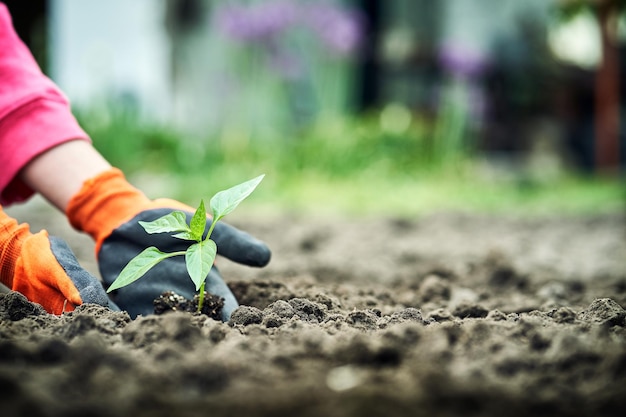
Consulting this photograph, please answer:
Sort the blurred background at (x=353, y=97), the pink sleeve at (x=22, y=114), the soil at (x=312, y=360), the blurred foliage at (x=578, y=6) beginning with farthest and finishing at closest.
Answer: the blurred foliage at (x=578, y=6), the blurred background at (x=353, y=97), the pink sleeve at (x=22, y=114), the soil at (x=312, y=360)

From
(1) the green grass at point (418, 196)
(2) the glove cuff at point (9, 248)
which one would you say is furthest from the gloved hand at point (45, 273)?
(1) the green grass at point (418, 196)

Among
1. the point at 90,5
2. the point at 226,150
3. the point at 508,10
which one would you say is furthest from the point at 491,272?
the point at 508,10

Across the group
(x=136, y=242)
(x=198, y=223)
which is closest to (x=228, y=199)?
(x=198, y=223)

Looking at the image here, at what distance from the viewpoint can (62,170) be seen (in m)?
1.61

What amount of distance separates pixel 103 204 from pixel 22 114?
27 centimetres

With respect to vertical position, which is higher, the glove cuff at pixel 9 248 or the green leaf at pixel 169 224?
the green leaf at pixel 169 224

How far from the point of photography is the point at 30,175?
1622 mm

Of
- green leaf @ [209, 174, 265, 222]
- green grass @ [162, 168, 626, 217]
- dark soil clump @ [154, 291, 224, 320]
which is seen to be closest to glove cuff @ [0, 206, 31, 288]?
dark soil clump @ [154, 291, 224, 320]

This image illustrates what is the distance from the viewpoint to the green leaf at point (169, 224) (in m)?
1.26

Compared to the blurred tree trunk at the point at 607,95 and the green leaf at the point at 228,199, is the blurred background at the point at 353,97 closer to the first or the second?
the blurred tree trunk at the point at 607,95

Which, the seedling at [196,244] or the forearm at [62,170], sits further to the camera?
the forearm at [62,170]

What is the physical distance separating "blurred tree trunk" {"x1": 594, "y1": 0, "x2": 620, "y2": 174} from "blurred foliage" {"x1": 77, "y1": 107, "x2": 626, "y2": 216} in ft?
1.88

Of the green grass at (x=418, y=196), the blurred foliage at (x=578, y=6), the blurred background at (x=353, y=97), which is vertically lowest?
the green grass at (x=418, y=196)

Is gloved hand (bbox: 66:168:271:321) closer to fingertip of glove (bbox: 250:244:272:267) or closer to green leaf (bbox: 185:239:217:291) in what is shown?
fingertip of glove (bbox: 250:244:272:267)
